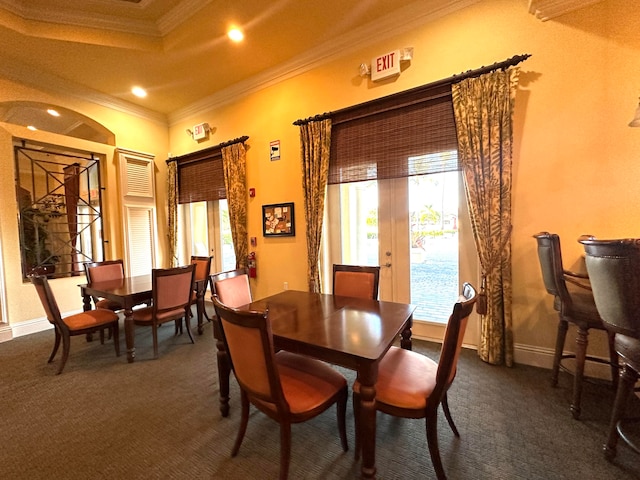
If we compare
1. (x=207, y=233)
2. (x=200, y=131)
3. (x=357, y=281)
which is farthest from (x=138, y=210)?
(x=357, y=281)

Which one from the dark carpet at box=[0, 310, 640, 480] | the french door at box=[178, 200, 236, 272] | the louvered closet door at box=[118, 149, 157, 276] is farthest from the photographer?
the french door at box=[178, 200, 236, 272]

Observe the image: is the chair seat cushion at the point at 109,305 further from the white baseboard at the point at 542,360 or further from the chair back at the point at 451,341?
the white baseboard at the point at 542,360

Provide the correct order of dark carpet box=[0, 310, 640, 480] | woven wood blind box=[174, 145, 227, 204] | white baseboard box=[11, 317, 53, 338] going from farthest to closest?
1. woven wood blind box=[174, 145, 227, 204]
2. white baseboard box=[11, 317, 53, 338]
3. dark carpet box=[0, 310, 640, 480]

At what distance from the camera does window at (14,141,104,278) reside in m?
3.88

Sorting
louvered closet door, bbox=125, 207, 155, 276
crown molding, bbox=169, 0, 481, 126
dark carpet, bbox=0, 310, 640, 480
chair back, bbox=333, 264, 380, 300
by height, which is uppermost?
crown molding, bbox=169, 0, 481, 126

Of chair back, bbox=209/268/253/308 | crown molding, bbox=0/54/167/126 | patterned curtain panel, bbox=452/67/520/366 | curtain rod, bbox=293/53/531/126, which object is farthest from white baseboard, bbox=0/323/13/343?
patterned curtain panel, bbox=452/67/520/366

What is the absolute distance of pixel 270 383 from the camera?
4.27 feet

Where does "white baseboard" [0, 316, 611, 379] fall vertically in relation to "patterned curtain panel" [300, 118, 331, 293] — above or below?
below

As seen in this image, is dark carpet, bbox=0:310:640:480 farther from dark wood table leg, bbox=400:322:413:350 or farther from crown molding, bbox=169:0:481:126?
crown molding, bbox=169:0:481:126

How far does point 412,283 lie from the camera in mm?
3143

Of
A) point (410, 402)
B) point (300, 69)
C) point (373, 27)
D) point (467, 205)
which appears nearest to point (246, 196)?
point (300, 69)

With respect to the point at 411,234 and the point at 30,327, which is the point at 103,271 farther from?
the point at 411,234

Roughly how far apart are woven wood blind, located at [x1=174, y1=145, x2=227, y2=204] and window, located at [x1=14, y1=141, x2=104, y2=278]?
128 centimetres

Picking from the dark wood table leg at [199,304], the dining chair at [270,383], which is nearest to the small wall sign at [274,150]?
the dark wood table leg at [199,304]
